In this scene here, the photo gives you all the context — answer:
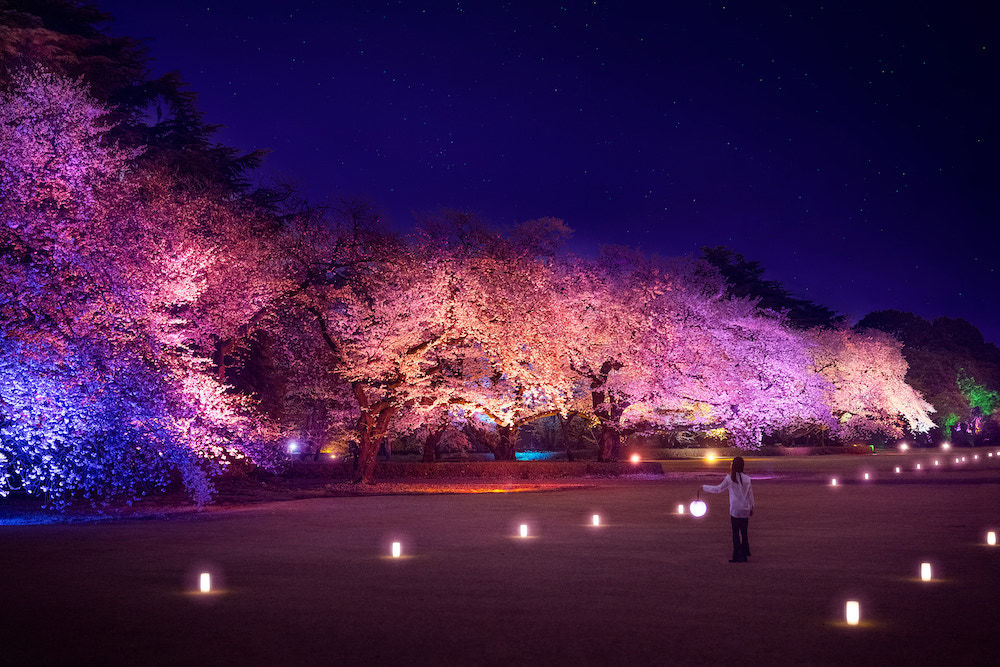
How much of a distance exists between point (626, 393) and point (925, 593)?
124ft

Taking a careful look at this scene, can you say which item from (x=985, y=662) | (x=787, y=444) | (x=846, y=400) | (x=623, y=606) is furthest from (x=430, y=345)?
(x=787, y=444)

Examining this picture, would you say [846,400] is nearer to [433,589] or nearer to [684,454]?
[684,454]

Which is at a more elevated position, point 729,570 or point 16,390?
point 16,390

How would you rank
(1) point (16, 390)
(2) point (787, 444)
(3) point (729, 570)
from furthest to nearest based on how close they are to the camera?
(2) point (787, 444) → (1) point (16, 390) → (3) point (729, 570)

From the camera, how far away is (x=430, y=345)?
1614 inches

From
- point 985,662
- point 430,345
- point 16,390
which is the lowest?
point 985,662

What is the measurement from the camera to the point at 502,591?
43.2 feet

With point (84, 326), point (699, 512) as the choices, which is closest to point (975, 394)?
point (699, 512)

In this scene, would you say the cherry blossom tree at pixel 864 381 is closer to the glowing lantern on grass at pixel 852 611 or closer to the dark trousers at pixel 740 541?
the dark trousers at pixel 740 541

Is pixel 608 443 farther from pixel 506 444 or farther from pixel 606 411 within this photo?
pixel 506 444

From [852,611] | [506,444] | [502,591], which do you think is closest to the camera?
[852,611]

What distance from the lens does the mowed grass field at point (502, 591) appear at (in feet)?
31.6

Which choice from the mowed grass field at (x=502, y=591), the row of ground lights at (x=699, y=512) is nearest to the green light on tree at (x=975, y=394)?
the mowed grass field at (x=502, y=591)

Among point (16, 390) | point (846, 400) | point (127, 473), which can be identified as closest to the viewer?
point (16, 390)
